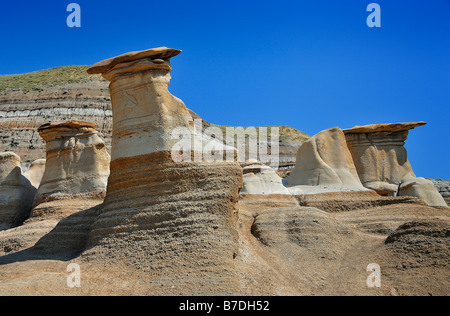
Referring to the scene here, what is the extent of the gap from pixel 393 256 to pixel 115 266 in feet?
21.8

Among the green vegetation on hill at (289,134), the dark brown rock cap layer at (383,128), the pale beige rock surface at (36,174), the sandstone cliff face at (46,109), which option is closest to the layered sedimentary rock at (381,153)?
the dark brown rock cap layer at (383,128)

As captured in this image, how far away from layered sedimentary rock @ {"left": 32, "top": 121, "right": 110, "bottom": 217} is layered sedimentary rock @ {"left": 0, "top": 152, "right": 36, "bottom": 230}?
1.73 meters

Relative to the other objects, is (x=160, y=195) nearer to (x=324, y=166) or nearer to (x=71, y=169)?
(x=71, y=169)

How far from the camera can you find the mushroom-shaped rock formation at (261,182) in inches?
904

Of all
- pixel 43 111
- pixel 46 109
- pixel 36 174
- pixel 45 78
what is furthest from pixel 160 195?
pixel 45 78

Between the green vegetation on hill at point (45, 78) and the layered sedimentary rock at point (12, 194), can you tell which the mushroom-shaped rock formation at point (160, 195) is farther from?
the green vegetation on hill at point (45, 78)

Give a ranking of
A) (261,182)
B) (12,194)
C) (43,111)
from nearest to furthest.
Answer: (12,194) → (261,182) → (43,111)

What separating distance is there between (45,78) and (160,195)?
60.0m

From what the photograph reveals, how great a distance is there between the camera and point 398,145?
96.2 feet

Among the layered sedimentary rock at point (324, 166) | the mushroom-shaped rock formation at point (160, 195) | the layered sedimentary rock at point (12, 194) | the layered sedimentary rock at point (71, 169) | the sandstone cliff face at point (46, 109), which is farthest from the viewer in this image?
the sandstone cliff face at point (46, 109)

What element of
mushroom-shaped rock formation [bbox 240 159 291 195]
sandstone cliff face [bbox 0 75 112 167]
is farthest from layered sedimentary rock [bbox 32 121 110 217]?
sandstone cliff face [bbox 0 75 112 167]

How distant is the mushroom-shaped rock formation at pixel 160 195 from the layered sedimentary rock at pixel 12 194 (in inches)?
365

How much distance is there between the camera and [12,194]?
21.9 meters

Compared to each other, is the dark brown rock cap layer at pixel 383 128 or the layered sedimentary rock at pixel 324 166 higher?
the dark brown rock cap layer at pixel 383 128
